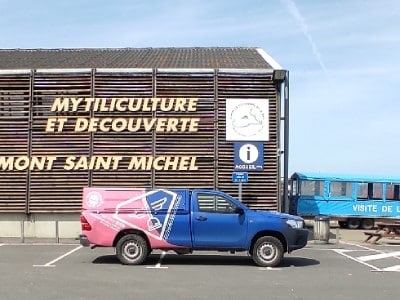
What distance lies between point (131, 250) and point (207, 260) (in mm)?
2140

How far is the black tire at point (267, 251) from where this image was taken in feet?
45.9

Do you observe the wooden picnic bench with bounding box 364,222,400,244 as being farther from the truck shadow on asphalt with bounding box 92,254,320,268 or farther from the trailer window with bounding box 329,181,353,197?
the trailer window with bounding box 329,181,353,197

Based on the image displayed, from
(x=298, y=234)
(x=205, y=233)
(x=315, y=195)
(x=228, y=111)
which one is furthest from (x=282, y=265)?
(x=315, y=195)

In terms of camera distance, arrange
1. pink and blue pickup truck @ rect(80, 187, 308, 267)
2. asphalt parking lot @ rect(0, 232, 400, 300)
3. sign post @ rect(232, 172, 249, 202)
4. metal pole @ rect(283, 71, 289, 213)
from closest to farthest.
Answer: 1. asphalt parking lot @ rect(0, 232, 400, 300)
2. pink and blue pickup truck @ rect(80, 187, 308, 267)
3. sign post @ rect(232, 172, 249, 202)
4. metal pole @ rect(283, 71, 289, 213)

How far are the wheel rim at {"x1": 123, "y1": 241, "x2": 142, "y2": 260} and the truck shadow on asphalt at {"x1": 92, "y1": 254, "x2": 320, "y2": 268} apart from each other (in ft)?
1.16

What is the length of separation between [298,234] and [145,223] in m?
3.54

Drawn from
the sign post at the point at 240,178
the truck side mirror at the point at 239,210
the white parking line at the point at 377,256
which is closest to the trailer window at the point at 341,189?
the sign post at the point at 240,178

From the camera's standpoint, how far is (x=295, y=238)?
46.2ft

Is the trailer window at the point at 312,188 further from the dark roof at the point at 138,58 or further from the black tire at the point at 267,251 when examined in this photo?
the black tire at the point at 267,251

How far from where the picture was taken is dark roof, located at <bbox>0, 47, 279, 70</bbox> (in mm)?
24359

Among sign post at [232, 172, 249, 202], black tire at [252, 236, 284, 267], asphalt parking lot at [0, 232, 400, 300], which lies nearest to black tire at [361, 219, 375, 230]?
sign post at [232, 172, 249, 202]

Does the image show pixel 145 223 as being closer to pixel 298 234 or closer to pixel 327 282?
pixel 298 234

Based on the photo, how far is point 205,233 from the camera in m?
13.9

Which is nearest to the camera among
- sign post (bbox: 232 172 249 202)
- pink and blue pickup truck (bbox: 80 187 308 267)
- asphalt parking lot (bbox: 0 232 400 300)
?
asphalt parking lot (bbox: 0 232 400 300)
